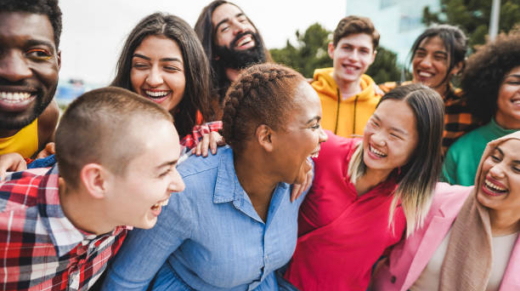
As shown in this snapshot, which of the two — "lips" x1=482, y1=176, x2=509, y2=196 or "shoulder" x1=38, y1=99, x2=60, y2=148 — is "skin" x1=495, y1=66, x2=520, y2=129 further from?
"shoulder" x1=38, y1=99, x2=60, y2=148

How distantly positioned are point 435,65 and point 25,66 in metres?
3.40

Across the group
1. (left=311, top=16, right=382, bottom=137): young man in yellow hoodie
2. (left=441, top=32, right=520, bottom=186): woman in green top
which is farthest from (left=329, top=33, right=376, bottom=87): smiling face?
(left=441, top=32, right=520, bottom=186): woman in green top

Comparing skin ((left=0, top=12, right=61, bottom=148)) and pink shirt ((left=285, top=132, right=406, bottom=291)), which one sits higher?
skin ((left=0, top=12, right=61, bottom=148))

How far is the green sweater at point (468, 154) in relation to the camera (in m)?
2.77

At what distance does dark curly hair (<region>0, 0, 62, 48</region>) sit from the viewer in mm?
1363

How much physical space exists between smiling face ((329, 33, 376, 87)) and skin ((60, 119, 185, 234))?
91.8 inches

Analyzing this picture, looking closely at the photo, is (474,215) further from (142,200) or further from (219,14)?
(219,14)

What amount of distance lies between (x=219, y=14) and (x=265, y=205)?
6.74ft

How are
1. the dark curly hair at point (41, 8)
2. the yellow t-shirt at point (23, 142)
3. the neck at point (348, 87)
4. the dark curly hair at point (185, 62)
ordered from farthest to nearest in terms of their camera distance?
the neck at point (348, 87)
the dark curly hair at point (185, 62)
the yellow t-shirt at point (23, 142)
the dark curly hair at point (41, 8)

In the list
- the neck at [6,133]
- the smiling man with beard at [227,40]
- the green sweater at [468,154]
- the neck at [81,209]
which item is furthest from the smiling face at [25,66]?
the green sweater at [468,154]

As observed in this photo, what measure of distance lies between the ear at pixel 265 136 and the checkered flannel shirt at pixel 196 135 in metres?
0.50

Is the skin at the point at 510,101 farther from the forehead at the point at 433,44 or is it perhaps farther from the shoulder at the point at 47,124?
the shoulder at the point at 47,124

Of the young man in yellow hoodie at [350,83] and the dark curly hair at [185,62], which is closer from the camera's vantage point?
the dark curly hair at [185,62]

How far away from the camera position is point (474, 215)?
2.15 m
